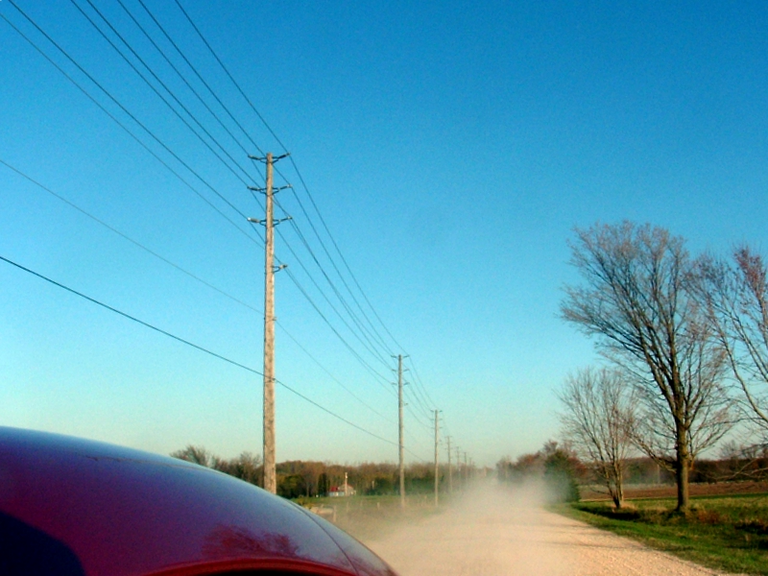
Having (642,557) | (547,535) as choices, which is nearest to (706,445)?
(547,535)

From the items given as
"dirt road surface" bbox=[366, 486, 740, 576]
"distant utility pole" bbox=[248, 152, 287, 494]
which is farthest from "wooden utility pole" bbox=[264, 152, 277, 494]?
"dirt road surface" bbox=[366, 486, 740, 576]

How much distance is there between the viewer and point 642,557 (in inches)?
725

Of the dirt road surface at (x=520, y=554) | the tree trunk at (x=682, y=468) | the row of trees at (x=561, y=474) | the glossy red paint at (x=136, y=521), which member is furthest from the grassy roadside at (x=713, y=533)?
the row of trees at (x=561, y=474)

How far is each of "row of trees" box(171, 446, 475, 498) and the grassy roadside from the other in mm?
12177

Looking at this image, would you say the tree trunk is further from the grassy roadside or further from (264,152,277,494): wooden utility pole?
(264,152,277,494): wooden utility pole

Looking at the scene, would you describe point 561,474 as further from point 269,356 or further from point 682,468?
point 269,356

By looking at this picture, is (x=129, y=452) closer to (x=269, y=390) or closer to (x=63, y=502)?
(x=63, y=502)

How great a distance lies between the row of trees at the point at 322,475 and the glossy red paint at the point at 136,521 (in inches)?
429

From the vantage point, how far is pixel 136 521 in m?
1.64

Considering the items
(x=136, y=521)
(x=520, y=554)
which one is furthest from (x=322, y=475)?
(x=136, y=521)

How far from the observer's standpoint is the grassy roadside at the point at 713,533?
1780cm

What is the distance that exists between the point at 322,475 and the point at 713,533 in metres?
36.8

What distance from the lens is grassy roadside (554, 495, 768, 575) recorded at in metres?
17.8

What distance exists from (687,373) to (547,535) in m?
10.8
